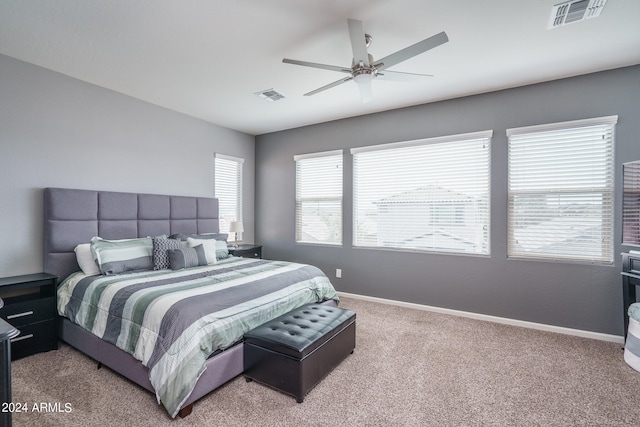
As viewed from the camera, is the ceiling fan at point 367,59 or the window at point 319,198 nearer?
the ceiling fan at point 367,59

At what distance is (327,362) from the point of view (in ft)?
7.88

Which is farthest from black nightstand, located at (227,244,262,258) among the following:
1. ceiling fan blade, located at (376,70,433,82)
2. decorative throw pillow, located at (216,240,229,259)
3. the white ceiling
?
ceiling fan blade, located at (376,70,433,82)

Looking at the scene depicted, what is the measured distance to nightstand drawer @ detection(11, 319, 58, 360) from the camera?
269 centimetres

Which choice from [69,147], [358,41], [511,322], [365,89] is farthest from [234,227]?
[511,322]

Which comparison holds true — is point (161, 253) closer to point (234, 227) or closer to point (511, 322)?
point (234, 227)

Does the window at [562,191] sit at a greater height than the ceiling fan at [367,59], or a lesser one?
lesser

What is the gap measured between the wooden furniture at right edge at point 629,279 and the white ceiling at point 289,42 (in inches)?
76.7

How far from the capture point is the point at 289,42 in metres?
2.71

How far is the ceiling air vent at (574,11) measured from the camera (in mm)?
2186

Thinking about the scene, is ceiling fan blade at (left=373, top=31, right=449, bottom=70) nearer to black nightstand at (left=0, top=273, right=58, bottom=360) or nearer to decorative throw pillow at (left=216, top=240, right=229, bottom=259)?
decorative throw pillow at (left=216, top=240, right=229, bottom=259)

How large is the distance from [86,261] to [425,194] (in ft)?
13.5

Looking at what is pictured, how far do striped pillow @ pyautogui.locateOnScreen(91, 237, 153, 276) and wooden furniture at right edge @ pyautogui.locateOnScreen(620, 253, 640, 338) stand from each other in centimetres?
480

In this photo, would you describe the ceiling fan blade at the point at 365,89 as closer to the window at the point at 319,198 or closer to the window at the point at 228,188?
the window at the point at 319,198

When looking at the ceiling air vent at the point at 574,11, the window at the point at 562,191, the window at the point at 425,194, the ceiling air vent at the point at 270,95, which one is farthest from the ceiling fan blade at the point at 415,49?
the window at the point at 562,191
